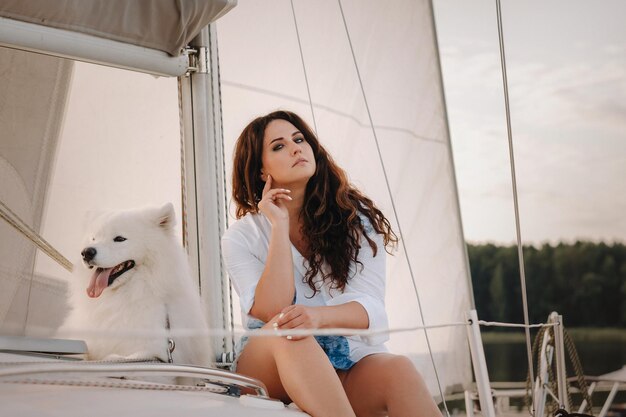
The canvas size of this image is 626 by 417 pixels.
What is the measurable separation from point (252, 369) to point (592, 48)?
36.6 ft

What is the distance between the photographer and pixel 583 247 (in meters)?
15.7

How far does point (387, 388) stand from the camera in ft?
6.06

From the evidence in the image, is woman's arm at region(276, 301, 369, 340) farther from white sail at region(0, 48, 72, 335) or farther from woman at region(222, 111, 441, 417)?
white sail at region(0, 48, 72, 335)

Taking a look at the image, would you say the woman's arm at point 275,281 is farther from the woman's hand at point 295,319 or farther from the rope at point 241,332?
the rope at point 241,332

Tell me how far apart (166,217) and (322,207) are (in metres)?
0.40

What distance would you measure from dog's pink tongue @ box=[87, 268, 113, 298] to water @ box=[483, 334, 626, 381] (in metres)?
13.5

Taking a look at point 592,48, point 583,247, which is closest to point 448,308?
point 592,48

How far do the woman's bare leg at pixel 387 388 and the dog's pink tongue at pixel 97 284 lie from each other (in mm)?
576

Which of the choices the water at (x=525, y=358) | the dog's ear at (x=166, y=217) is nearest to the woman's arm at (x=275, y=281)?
the dog's ear at (x=166, y=217)

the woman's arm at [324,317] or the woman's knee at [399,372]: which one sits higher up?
the woman's arm at [324,317]

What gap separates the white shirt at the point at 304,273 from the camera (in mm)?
1999

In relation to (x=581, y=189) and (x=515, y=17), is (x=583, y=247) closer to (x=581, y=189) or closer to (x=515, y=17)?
(x=581, y=189)

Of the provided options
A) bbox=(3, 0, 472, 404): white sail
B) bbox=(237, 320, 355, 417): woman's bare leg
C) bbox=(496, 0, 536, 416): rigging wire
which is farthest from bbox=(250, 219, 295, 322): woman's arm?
bbox=(3, 0, 472, 404): white sail

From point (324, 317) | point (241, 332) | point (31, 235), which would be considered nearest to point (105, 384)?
point (241, 332)
